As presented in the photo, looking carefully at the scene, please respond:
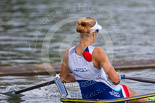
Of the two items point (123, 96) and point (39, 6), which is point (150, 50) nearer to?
point (123, 96)

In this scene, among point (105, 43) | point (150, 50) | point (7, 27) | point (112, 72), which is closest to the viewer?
point (112, 72)

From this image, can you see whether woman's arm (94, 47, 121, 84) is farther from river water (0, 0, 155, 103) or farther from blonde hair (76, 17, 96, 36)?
river water (0, 0, 155, 103)

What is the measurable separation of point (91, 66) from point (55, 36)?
9.30 meters

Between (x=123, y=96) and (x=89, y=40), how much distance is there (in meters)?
1.05

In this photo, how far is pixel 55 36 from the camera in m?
15.0

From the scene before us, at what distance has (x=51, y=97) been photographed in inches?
292

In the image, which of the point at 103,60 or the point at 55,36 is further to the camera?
the point at 55,36

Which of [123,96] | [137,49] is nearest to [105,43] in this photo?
[137,49]

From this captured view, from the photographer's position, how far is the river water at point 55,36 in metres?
8.79

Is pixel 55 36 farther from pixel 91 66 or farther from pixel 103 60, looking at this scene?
pixel 103 60

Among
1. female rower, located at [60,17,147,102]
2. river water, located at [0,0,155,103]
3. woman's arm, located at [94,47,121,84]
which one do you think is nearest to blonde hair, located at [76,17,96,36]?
female rower, located at [60,17,147,102]

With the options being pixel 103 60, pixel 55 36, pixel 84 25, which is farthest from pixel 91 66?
pixel 55 36

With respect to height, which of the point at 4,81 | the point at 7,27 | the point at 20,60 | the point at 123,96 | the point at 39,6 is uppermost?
the point at 39,6

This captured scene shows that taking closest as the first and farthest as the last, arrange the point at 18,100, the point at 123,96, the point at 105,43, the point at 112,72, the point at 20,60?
the point at 112,72, the point at 123,96, the point at 18,100, the point at 20,60, the point at 105,43
